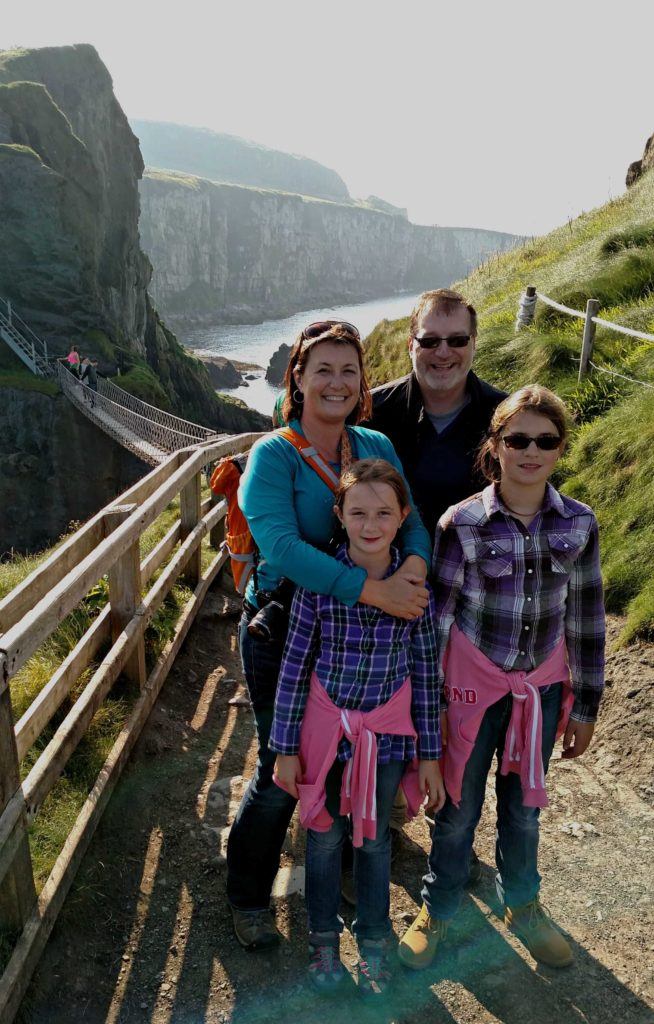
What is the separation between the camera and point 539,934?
2734mm

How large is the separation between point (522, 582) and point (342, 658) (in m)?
0.66

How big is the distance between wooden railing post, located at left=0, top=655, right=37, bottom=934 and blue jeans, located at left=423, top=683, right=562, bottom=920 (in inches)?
55.0

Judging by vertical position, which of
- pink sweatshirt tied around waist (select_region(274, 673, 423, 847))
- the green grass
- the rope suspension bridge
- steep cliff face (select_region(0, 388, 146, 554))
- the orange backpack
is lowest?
steep cliff face (select_region(0, 388, 146, 554))

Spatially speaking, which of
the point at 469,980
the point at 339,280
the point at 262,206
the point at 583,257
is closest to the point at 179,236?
the point at 262,206

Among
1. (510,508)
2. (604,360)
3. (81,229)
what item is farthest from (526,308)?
(81,229)

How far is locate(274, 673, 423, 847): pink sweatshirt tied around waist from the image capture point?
7.79 ft

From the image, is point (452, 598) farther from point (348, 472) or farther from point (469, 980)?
point (469, 980)

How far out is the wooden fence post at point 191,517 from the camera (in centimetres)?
555

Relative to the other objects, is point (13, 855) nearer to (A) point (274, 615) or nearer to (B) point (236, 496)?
(A) point (274, 615)

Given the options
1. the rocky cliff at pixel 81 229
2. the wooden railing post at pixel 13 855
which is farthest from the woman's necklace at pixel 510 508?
the rocky cliff at pixel 81 229

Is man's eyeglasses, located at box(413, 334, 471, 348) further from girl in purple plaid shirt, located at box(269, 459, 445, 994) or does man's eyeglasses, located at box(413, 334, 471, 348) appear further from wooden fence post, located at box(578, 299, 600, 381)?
wooden fence post, located at box(578, 299, 600, 381)

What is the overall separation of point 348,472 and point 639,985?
6.87ft

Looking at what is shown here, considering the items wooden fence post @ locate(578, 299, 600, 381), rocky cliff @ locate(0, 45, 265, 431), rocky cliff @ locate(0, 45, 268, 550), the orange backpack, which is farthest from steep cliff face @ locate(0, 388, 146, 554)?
the orange backpack

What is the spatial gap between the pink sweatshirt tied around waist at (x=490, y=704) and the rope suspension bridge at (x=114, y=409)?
13.2 m
